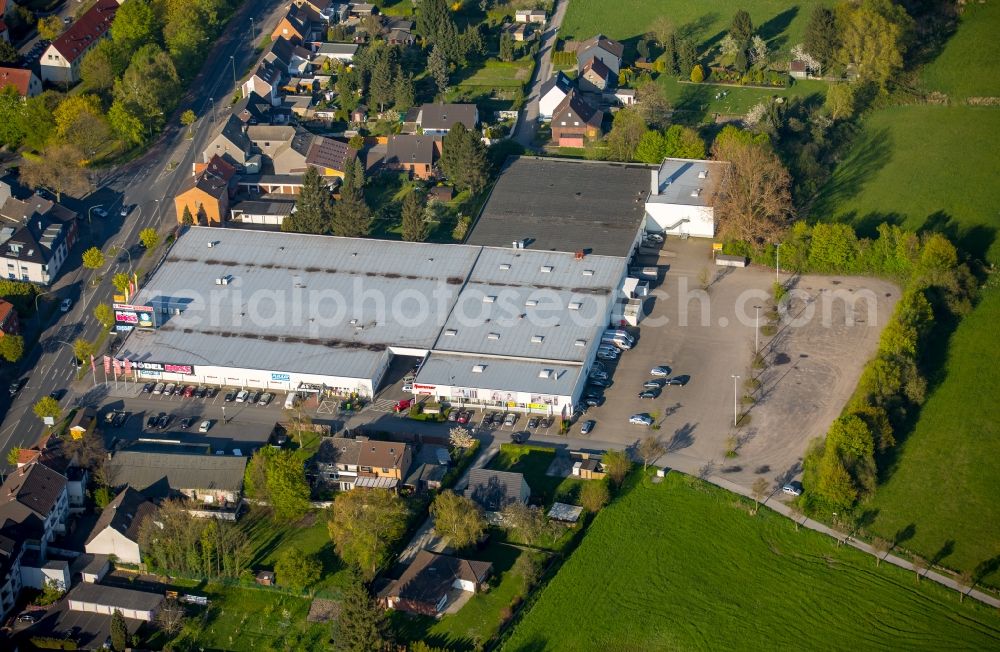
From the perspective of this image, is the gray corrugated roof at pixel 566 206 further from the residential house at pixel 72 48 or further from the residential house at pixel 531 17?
the residential house at pixel 72 48

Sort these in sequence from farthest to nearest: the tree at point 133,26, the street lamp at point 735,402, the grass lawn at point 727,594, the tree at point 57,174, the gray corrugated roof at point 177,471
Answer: the tree at point 133,26 < the tree at point 57,174 < the street lamp at point 735,402 < the gray corrugated roof at point 177,471 < the grass lawn at point 727,594

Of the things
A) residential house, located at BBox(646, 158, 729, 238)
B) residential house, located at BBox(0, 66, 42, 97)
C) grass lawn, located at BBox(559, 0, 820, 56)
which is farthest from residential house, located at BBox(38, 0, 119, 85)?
residential house, located at BBox(646, 158, 729, 238)

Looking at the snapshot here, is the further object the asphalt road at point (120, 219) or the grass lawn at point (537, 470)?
the asphalt road at point (120, 219)

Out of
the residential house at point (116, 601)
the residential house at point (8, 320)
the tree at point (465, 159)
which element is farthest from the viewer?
the tree at point (465, 159)

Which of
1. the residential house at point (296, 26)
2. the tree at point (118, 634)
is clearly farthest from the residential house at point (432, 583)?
the residential house at point (296, 26)

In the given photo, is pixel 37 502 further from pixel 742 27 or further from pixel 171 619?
pixel 742 27

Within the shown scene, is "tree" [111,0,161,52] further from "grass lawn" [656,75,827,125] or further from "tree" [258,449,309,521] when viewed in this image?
"tree" [258,449,309,521]

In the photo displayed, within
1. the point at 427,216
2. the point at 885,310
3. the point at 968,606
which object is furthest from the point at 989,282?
the point at 427,216
